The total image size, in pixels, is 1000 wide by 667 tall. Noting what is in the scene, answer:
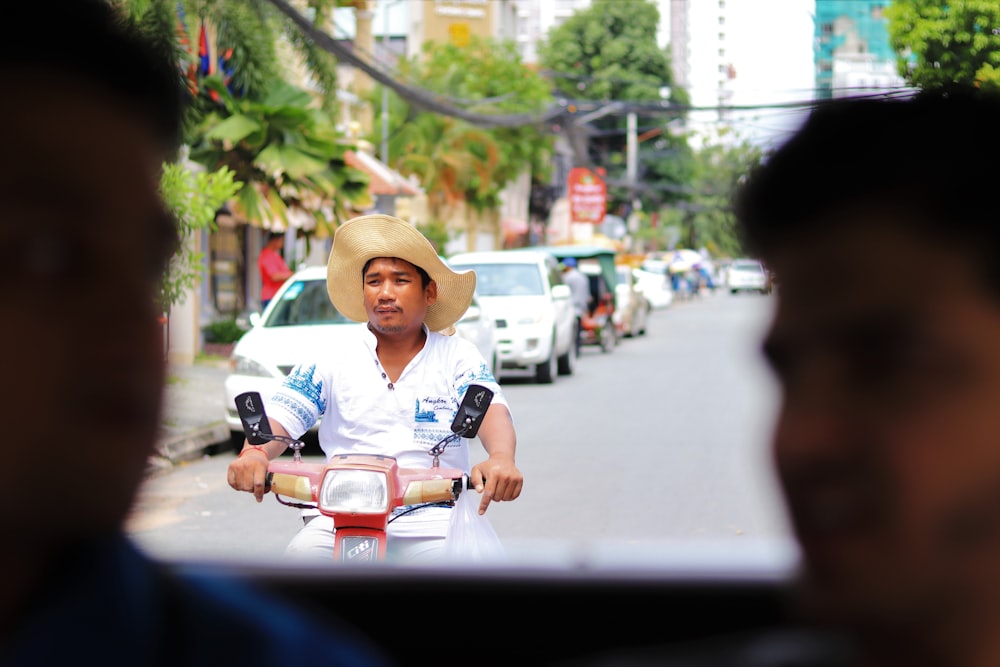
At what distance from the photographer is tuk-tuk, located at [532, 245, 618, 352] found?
24.1 metres

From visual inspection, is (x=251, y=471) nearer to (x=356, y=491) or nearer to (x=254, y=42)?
(x=356, y=491)

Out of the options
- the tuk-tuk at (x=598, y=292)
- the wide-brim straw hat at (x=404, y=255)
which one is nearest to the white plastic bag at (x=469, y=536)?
the wide-brim straw hat at (x=404, y=255)

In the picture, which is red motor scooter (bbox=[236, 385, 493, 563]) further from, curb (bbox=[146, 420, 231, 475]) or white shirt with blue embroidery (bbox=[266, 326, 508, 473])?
curb (bbox=[146, 420, 231, 475])

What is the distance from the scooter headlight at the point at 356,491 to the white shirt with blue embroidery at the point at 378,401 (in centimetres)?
31

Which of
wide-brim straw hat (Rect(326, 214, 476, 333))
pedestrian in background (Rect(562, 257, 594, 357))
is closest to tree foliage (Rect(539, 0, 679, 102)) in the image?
pedestrian in background (Rect(562, 257, 594, 357))

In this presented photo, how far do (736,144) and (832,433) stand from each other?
286 millimetres

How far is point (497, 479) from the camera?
326 cm

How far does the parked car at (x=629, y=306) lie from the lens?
28.6m

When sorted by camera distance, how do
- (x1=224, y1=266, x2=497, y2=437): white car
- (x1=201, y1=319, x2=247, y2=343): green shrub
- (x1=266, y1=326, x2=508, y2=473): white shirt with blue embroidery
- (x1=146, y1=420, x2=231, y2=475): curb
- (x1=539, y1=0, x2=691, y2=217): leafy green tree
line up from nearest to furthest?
(x1=266, y1=326, x2=508, y2=473): white shirt with blue embroidery → (x1=146, y1=420, x2=231, y2=475): curb → (x1=224, y1=266, x2=497, y2=437): white car → (x1=201, y1=319, x2=247, y2=343): green shrub → (x1=539, y1=0, x2=691, y2=217): leafy green tree

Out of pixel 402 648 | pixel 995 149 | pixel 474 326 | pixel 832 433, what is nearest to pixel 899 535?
pixel 832 433

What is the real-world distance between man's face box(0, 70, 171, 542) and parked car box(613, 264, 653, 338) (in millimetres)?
26477

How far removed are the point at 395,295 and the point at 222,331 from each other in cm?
1647

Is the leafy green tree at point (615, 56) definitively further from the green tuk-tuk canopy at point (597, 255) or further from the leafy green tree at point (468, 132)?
the green tuk-tuk canopy at point (597, 255)

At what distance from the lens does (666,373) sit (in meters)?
19.7
